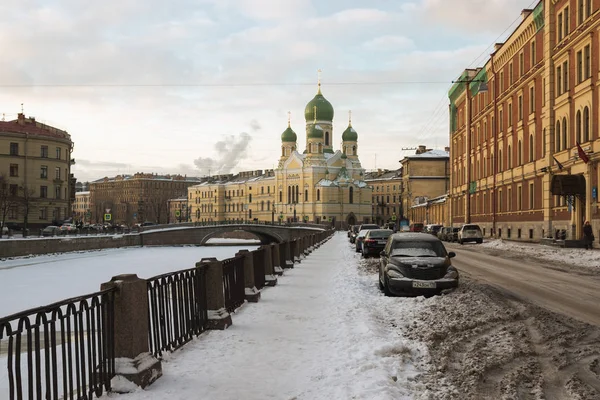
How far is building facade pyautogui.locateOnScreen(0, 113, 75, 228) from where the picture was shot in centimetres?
7300

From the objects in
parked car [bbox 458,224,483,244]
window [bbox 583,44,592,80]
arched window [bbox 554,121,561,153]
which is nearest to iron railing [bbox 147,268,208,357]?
window [bbox 583,44,592,80]

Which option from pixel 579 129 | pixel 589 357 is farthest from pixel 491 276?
pixel 579 129

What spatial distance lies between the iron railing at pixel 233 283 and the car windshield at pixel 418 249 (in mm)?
4425

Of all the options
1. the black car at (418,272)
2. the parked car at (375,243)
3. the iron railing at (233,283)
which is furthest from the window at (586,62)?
the iron railing at (233,283)

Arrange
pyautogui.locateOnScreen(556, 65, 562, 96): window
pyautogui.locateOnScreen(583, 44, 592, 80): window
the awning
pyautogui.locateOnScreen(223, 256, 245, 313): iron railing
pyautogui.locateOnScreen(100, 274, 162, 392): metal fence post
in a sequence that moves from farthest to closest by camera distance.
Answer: pyautogui.locateOnScreen(556, 65, 562, 96): window < pyautogui.locateOnScreen(583, 44, 592, 80): window < the awning < pyautogui.locateOnScreen(223, 256, 245, 313): iron railing < pyautogui.locateOnScreen(100, 274, 162, 392): metal fence post

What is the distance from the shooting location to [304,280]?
744 inches

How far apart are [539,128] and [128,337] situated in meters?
40.6

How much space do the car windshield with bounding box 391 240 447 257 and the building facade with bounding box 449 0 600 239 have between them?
65.6 feet

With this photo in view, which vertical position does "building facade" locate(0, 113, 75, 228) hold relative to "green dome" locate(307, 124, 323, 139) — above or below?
below

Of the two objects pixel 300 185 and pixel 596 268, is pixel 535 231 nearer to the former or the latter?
pixel 596 268

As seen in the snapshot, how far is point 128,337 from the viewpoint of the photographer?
21.3 feet

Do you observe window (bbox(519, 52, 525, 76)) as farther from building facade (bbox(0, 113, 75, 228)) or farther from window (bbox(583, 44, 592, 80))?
building facade (bbox(0, 113, 75, 228))

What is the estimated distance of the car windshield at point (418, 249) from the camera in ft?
49.3

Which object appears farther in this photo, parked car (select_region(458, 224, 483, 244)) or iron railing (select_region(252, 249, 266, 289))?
parked car (select_region(458, 224, 483, 244))
